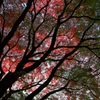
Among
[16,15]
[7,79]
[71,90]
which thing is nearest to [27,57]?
[7,79]

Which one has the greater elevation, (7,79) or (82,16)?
(82,16)

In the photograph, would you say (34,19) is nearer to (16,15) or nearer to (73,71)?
(16,15)

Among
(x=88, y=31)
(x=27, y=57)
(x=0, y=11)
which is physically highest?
(x=0, y=11)

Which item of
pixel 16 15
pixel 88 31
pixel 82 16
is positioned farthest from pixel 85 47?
pixel 16 15

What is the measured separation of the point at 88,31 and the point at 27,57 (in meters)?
2.77

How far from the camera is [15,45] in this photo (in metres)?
9.98

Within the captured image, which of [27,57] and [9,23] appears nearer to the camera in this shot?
[27,57]

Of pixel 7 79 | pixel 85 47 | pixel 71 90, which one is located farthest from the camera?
pixel 71 90

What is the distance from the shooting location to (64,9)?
8367mm

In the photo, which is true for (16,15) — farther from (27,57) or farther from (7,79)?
(7,79)

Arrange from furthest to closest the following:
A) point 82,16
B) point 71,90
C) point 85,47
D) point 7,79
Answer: point 71,90, point 85,47, point 82,16, point 7,79

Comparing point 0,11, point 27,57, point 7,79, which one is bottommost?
point 7,79

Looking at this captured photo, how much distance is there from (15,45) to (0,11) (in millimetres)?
1867

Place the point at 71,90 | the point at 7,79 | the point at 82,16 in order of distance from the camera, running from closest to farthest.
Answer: the point at 7,79
the point at 82,16
the point at 71,90
